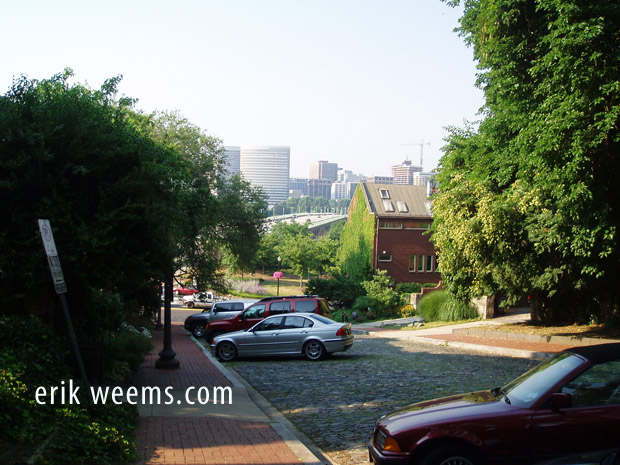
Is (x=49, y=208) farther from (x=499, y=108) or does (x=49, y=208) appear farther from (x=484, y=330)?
(x=484, y=330)

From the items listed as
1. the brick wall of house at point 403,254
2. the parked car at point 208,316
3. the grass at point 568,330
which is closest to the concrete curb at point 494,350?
the grass at point 568,330

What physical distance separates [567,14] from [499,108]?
623 cm

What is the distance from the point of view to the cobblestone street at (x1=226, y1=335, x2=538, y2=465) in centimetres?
924

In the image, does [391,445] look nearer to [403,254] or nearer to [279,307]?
[279,307]

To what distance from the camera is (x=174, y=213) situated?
12234 millimetres

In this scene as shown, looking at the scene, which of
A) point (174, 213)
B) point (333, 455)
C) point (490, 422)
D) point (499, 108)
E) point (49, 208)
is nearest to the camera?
A: point (490, 422)

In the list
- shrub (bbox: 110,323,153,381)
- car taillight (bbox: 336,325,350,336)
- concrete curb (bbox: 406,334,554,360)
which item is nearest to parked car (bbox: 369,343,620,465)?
shrub (bbox: 110,323,153,381)

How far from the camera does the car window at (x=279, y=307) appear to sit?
883 inches

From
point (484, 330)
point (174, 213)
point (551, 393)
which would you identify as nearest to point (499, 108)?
point (484, 330)

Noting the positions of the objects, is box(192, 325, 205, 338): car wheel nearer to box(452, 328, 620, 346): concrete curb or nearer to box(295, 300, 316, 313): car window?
box(295, 300, 316, 313): car window

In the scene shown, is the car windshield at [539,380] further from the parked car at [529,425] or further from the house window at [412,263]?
the house window at [412,263]

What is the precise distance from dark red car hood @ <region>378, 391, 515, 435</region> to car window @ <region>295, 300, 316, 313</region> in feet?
50.7

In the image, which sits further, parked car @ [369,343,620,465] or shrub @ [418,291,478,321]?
shrub @ [418,291,478,321]

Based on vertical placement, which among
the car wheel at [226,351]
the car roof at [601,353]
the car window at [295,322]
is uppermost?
the car roof at [601,353]
